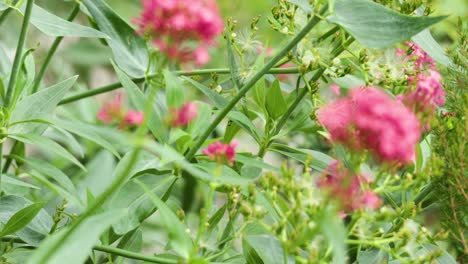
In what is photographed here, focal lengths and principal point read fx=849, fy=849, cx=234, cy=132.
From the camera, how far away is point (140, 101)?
1067 mm

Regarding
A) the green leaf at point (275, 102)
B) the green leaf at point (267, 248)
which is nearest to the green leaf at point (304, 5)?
the green leaf at point (275, 102)

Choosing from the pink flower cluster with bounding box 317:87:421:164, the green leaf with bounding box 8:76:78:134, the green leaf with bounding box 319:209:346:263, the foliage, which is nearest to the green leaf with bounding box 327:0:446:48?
the foliage

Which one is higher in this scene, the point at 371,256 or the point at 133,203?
the point at 133,203

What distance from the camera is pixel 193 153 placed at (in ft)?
3.45

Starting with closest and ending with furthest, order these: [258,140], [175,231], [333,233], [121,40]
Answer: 1. [333,233]
2. [175,231]
3. [258,140]
4. [121,40]

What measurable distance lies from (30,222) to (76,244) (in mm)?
394

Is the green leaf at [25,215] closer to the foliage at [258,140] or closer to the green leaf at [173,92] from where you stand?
the foliage at [258,140]

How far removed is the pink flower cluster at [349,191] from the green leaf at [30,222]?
1.45 ft

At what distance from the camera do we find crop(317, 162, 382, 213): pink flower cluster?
2.62ft

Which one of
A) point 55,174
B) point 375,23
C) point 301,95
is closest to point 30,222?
point 55,174

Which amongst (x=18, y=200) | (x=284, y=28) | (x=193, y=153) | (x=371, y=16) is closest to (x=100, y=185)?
(x=18, y=200)

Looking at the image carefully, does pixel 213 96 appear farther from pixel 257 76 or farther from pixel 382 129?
pixel 382 129

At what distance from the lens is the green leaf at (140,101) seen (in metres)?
1.06

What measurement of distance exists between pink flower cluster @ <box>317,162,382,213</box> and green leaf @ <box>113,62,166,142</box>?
10.9 inches
